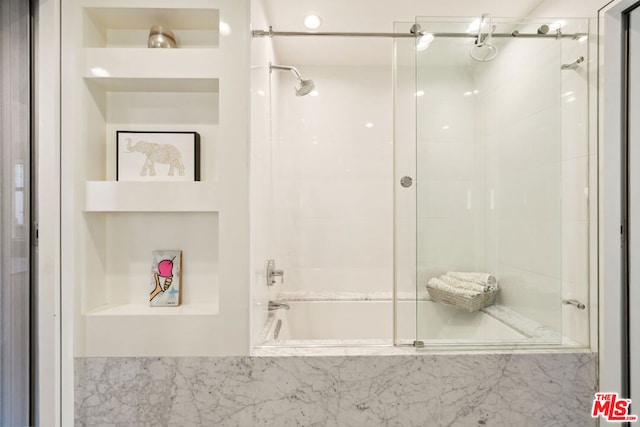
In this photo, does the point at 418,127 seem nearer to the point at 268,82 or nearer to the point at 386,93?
the point at 268,82

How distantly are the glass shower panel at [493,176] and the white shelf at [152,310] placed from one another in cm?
93

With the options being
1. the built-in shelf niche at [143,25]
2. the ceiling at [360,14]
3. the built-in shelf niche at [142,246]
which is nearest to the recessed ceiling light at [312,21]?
the ceiling at [360,14]

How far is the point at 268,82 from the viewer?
200 cm

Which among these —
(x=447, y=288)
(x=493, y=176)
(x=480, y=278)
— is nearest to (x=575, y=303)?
(x=480, y=278)

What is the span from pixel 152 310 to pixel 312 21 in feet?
5.47

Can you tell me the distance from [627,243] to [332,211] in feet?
5.36

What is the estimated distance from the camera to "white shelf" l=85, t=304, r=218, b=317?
1.44m

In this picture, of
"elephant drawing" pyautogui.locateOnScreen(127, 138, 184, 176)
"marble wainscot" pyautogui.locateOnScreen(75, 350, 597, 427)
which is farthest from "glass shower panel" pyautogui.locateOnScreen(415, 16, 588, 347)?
"elephant drawing" pyautogui.locateOnScreen(127, 138, 184, 176)

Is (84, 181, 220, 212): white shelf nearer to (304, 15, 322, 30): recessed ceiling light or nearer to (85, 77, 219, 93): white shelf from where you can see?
(85, 77, 219, 93): white shelf

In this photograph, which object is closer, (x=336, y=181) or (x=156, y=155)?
(x=156, y=155)

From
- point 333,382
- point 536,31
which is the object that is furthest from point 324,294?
point 536,31

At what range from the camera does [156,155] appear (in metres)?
1.50

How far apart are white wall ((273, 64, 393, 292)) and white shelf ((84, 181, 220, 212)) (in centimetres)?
114

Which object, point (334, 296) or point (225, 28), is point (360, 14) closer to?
point (225, 28)
